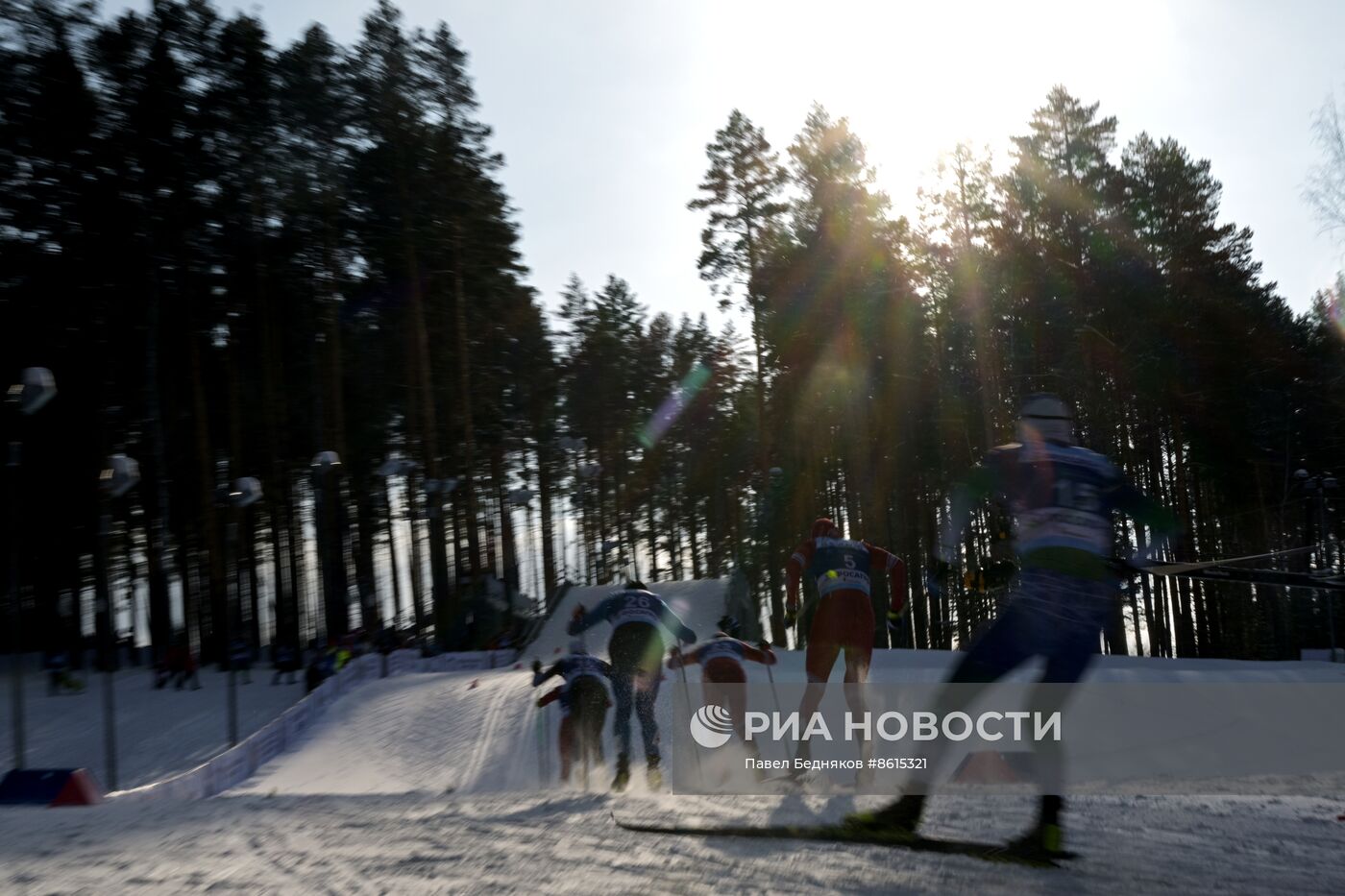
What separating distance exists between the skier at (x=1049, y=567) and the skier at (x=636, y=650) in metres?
4.19

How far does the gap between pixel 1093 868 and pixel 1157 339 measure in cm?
3248

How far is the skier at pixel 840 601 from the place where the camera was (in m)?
7.77

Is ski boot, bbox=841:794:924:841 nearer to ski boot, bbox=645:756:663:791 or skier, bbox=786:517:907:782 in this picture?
skier, bbox=786:517:907:782

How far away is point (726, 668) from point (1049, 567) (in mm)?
4717

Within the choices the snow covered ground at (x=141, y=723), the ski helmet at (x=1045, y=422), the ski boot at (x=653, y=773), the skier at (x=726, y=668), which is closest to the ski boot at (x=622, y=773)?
the ski boot at (x=653, y=773)

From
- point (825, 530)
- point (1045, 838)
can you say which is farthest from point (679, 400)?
point (1045, 838)

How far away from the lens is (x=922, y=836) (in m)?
4.66

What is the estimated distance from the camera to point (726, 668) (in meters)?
9.03

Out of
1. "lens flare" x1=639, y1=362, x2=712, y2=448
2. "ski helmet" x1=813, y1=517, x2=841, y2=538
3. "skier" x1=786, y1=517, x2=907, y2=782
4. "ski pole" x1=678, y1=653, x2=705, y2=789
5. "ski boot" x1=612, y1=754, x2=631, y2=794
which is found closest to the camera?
"skier" x1=786, y1=517, x2=907, y2=782

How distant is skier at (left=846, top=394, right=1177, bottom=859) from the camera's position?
4.55 m

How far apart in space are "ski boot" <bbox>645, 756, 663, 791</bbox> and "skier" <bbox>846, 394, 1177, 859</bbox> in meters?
4.38

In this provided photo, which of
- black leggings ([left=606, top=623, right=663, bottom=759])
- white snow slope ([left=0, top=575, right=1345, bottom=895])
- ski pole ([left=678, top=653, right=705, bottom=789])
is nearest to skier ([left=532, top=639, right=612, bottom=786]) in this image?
black leggings ([left=606, top=623, right=663, bottom=759])

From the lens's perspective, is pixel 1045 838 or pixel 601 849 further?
pixel 601 849

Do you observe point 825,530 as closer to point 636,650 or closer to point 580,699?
point 636,650
